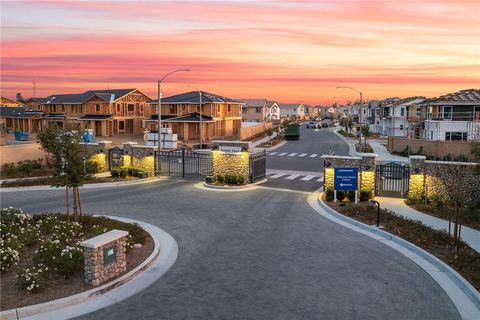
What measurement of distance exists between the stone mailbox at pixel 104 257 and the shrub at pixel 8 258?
2.49 m

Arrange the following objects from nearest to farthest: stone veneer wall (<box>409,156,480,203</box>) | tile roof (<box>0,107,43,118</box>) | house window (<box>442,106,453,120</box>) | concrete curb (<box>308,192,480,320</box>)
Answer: concrete curb (<box>308,192,480,320</box>) → stone veneer wall (<box>409,156,480,203</box>) → house window (<box>442,106,453,120</box>) → tile roof (<box>0,107,43,118</box>)

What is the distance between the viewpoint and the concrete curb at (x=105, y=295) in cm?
983

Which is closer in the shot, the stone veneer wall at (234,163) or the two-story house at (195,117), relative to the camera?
the stone veneer wall at (234,163)

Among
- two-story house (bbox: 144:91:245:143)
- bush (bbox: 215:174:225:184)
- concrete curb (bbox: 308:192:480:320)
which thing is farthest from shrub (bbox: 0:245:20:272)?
two-story house (bbox: 144:91:245:143)

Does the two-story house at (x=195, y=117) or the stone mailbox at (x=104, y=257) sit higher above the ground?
the two-story house at (x=195, y=117)

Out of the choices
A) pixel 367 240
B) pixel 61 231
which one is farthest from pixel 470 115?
pixel 61 231

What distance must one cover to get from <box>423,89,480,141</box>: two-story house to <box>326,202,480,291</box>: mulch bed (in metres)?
34.4

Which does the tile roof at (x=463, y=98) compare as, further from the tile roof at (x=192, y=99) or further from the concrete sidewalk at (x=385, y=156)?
the tile roof at (x=192, y=99)

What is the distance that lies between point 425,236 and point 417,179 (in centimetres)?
664

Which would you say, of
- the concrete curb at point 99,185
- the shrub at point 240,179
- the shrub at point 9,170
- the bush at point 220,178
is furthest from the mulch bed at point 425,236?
the shrub at point 9,170

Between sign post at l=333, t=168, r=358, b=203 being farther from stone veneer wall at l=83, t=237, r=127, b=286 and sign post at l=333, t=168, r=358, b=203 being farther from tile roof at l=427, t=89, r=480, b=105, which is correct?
tile roof at l=427, t=89, r=480, b=105

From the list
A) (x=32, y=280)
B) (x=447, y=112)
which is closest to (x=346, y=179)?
(x=32, y=280)

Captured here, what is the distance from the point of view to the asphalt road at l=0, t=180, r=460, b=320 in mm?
10094

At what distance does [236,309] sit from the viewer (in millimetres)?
10109
